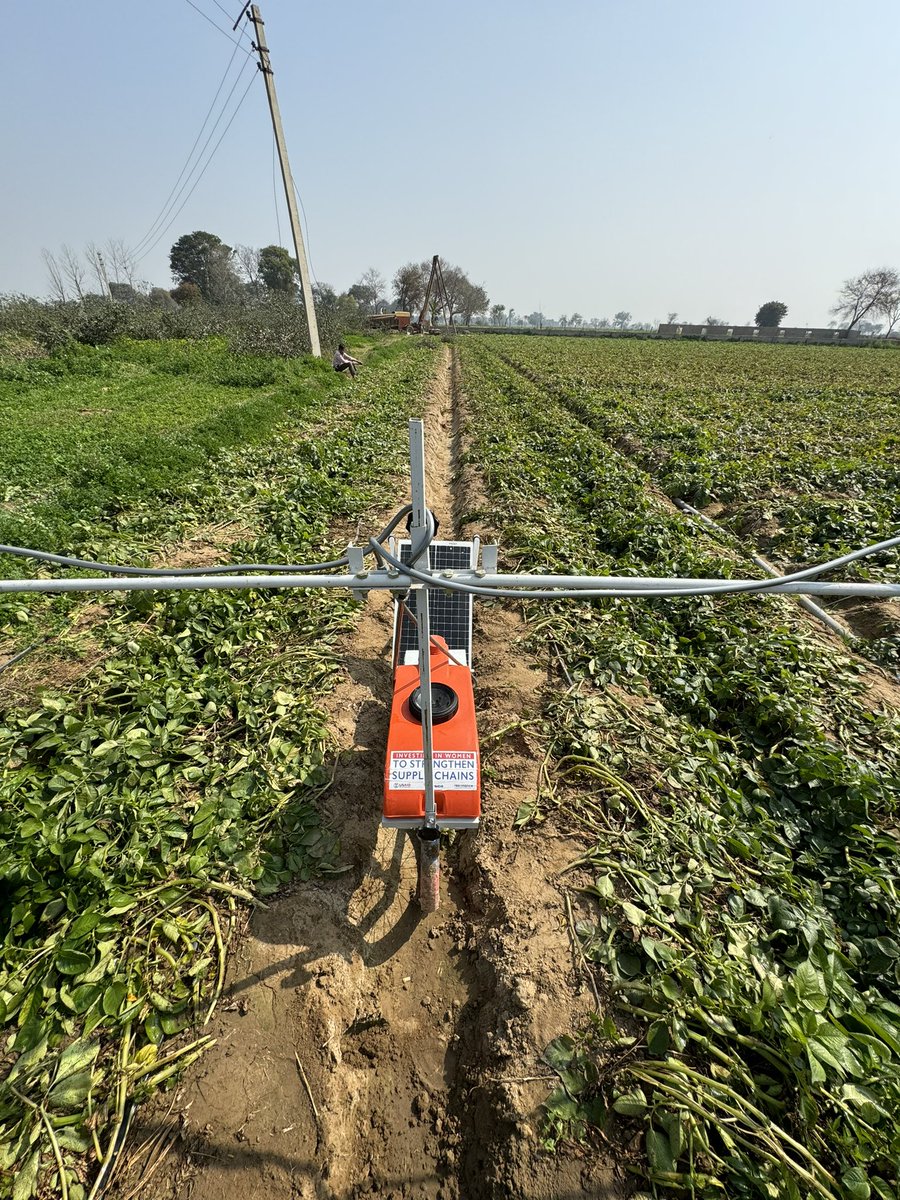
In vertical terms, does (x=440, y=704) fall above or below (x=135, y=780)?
above

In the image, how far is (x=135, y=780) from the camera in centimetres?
308

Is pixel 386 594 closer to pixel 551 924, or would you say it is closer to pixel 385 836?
pixel 385 836

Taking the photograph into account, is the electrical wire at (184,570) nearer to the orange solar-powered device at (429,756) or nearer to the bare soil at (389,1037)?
the orange solar-powered device at (429,756)

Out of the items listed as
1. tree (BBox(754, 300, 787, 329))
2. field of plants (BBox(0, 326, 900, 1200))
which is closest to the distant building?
tree (BBox(754, 300, 787, 329))

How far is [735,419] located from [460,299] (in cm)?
8681

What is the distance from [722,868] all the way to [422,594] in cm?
241

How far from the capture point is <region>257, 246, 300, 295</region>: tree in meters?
63.0

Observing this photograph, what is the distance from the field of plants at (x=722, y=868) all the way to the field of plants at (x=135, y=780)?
1724 mm

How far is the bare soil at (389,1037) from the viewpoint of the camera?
197 centimetres

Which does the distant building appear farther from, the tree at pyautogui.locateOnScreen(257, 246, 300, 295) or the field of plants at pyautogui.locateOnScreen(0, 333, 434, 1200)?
the field of plants at pyautogui.locateOnScreen(0, 333, 434, 1200)

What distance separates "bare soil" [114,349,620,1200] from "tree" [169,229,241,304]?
7333cm

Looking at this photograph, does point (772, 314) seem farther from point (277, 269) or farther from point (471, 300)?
point (277, 269)

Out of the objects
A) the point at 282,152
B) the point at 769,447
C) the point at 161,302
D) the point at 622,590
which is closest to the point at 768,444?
the point at 769,447

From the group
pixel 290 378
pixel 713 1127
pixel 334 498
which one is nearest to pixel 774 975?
pixel 713 1127
